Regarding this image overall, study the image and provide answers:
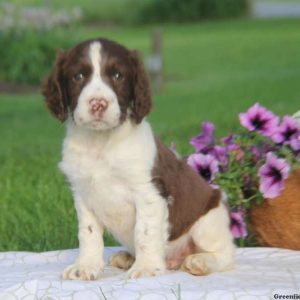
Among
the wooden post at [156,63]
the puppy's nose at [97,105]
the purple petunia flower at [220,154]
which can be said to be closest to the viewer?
the puppy's nose at [97,105]

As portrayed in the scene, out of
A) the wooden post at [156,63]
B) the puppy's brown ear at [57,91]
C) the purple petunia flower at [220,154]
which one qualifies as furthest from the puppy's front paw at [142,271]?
the wooden post at [156,63]

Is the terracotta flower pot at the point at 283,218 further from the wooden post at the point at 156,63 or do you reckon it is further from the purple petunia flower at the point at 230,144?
the wooden post at the point at 156,63

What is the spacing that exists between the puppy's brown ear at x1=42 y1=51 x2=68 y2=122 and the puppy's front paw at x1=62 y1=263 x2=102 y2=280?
726 mm

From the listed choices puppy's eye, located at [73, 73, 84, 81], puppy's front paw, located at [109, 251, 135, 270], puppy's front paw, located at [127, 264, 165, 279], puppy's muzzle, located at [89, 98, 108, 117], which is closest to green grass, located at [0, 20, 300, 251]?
puppy's front paw, located at [109, 251, 135, 270]

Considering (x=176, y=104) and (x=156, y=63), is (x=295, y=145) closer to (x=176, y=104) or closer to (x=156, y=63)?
(x=176, y=104)

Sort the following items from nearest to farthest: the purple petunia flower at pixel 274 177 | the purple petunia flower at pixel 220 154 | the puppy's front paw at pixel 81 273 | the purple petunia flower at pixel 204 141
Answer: the puppy's front paw at pixel 81 273 → the purple petunia flower at pixel 274 177 → the purple petunia flower at pixel 220 154 → the purple petunia flower at pixel 204 141

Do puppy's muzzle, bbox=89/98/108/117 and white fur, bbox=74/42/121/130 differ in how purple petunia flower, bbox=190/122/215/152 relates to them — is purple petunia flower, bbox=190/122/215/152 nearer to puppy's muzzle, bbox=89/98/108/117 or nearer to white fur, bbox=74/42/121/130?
white fur, bbox=74/42/121/130

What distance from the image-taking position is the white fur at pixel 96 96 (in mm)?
4555

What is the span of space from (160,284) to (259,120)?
1877 mm

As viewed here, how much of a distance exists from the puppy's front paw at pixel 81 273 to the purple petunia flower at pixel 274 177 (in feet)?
4.54

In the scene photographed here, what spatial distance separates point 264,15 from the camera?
133 ft

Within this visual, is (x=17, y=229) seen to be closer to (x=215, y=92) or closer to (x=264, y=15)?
(x=215, y=92)

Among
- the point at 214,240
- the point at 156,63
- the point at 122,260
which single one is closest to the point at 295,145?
the point at 214,240

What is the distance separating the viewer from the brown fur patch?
495cm
